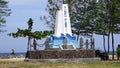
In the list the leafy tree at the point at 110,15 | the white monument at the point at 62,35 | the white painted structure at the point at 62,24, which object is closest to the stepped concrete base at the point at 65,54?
the white monument at the point at 62,35

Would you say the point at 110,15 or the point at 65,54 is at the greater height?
the point at 110,15

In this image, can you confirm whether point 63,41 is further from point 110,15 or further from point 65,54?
point 110,15

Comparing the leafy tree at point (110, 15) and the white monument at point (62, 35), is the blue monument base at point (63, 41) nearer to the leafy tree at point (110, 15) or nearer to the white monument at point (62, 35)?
the white monument at point (62, 35)

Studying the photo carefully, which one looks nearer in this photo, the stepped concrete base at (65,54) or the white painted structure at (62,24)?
the stepped concrete base at (65,54)

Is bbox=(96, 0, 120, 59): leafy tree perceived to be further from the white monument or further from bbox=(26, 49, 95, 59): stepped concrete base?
bbox=(26, 49, 95, 59): stepped concrete base

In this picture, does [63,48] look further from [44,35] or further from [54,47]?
[44,35]

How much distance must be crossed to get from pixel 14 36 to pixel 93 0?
29.2 ft

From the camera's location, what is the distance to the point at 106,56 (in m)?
39.4

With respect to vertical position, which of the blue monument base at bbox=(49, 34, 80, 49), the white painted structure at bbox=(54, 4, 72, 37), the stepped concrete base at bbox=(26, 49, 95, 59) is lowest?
the stepped concrete base at bbox=(26, 49, 95, 59)

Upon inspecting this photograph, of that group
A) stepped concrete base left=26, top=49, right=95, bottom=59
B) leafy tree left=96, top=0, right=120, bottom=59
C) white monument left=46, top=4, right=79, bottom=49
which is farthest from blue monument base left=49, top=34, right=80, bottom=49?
leafy tree left=96, top=0, right=120, bottom=59

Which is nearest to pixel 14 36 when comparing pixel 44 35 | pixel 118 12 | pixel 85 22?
pixel 44 35

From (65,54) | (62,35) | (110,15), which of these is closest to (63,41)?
(62,35)

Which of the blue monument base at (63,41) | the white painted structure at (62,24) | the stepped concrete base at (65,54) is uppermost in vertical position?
the white painted structure at (62,24)

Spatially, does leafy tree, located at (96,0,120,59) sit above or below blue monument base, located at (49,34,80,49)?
above
